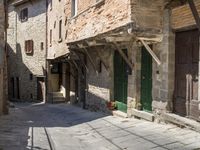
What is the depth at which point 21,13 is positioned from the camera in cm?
3284

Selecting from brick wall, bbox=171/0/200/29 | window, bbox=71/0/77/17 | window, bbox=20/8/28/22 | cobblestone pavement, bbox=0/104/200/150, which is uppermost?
window, bbox=20/8/28/22

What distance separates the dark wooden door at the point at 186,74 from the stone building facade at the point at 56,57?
1164 centimetres

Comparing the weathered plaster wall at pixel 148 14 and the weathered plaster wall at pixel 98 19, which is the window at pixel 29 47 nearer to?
the weathered plaster wall at pixel 98 19

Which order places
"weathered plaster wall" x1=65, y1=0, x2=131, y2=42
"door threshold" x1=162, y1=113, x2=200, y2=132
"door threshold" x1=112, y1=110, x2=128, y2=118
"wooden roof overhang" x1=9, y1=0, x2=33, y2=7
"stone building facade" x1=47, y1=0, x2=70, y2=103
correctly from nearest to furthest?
"door threshold" x1=162, y1=113, x2=200, y2=132, "weathered plaster wall" x1=65, y1=0, x2=131, y2=42, "door threshold" x1=112, y1=110, x2=128, y2=118, "stone building facade" x1=47, y1=0, x2=70, y2=103, "wooden roof overhang" x1=9, y1=0, x2=33, y2=7

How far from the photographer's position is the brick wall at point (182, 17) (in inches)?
385

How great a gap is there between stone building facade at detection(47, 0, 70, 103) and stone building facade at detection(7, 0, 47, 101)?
3.08ft

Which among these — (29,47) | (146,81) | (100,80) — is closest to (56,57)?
(100,80)

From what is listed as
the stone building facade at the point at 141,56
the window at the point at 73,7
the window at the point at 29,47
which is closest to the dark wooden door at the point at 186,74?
the stone building facade at the point at 141,56

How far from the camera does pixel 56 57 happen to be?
23.9 metres

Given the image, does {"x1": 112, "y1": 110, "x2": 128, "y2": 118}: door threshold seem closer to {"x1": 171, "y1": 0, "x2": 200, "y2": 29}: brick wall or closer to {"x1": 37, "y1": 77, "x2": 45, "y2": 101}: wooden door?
{"x1": 171, "y1": 0, "x2": 200, "y2": 29}: brick wall

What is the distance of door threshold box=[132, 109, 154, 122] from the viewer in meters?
11.8

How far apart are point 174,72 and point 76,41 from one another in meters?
6.83

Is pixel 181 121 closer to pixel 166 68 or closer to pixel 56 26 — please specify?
pixel 166 68

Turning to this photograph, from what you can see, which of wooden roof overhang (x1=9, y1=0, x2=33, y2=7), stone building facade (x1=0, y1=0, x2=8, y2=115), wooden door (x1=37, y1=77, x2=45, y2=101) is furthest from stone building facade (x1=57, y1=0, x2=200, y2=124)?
wooden roof overhang (x1=9, y1=0, x2=33, y2=7)
